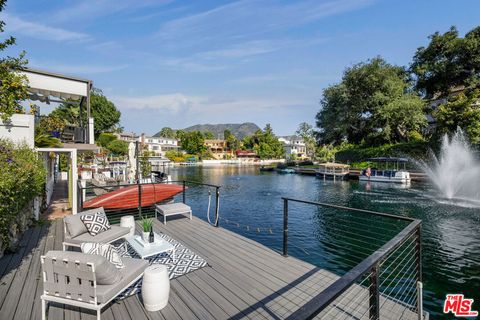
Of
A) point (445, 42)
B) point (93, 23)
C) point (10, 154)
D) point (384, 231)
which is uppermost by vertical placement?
point (445, 42)

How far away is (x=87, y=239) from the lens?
5223 mm

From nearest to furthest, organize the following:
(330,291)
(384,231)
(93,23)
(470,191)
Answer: (330,291), (384,231), (93,23), (470,191)

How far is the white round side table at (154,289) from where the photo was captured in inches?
131

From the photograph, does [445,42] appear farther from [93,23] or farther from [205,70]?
[93,23]

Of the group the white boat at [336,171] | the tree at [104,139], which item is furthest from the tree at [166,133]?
the white boat at [336,171]

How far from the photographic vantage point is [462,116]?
88.1ft

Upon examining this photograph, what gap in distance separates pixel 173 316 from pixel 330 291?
105 inches

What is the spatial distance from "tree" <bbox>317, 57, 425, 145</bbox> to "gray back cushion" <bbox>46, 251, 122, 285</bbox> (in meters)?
37.8

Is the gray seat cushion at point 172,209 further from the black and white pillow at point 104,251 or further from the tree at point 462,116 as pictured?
the tree at point 462,116

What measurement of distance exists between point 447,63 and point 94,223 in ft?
155

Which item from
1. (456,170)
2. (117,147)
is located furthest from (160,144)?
(456,170)

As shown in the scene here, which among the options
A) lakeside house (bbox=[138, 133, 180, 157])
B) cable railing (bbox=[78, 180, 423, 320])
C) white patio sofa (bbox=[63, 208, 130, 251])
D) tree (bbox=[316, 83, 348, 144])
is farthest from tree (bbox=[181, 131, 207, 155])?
white patio sofa (bbox=[63, 208, 130, 251])

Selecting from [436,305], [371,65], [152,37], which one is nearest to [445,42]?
[371,65]

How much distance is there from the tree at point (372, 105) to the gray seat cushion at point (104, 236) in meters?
36.4
